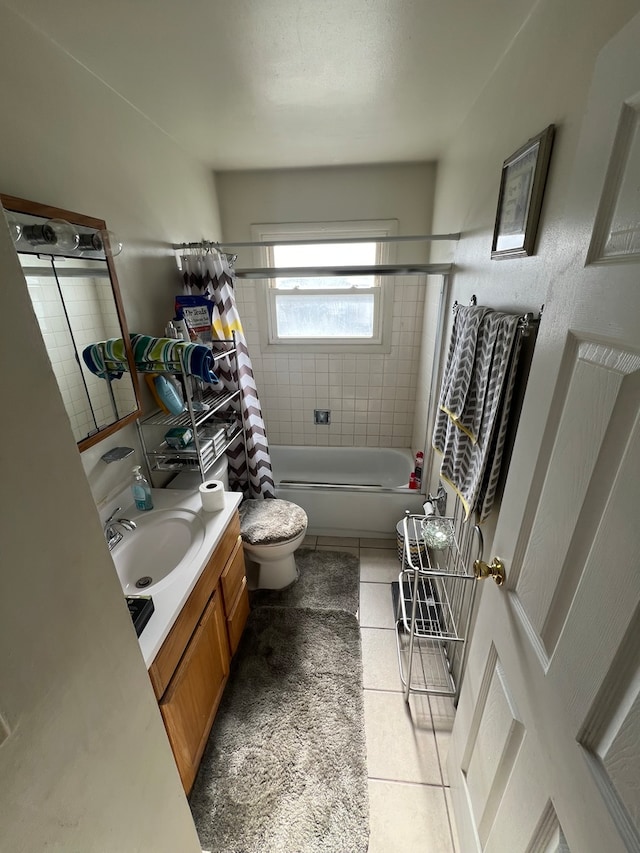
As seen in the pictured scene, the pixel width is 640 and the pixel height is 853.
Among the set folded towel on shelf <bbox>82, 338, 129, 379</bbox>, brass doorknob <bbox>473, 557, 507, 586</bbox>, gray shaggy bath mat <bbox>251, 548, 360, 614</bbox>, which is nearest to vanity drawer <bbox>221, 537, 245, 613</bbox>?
gray shaggy bath mat <bbox>251, 548, 360, 614</bbox>

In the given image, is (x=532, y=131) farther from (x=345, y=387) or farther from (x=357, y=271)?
(x=345, y=387)

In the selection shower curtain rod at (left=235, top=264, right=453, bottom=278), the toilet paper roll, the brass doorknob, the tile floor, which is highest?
shower curtain rod at (left=235, top=264, right=453, bottom=278)

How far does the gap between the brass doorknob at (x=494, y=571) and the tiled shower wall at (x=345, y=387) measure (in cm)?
214

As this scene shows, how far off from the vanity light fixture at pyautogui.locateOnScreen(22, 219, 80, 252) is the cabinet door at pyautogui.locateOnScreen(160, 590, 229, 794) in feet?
4.51

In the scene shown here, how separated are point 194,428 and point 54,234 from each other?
84 cm

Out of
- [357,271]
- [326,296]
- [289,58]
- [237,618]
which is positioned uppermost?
[289,58]

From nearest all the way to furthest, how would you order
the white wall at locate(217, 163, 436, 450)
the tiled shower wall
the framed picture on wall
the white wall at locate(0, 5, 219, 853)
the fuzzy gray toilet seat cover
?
the white wall at locate(0, 5, 219, 853) < the framed picture on wall < the fuzzy gray toilet seat cover < the white wall at locate(217, 163, 436, 450) < the tiled shower wall

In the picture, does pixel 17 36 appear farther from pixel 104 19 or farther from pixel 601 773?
pixel 601 773

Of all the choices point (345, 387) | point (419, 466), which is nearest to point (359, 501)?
point (419, 466)

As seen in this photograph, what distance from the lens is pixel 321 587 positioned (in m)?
2.17

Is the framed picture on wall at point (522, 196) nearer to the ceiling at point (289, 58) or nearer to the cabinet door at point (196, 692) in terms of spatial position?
the ceiling at point (289, 58)

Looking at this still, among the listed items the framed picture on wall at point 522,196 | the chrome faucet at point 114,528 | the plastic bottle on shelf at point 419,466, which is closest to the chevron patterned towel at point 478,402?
the framed picture on wall at point 522,196

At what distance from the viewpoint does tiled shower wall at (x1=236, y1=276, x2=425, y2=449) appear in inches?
111

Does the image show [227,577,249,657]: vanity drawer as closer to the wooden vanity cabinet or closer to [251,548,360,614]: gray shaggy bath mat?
the wooden vanity cabinet
